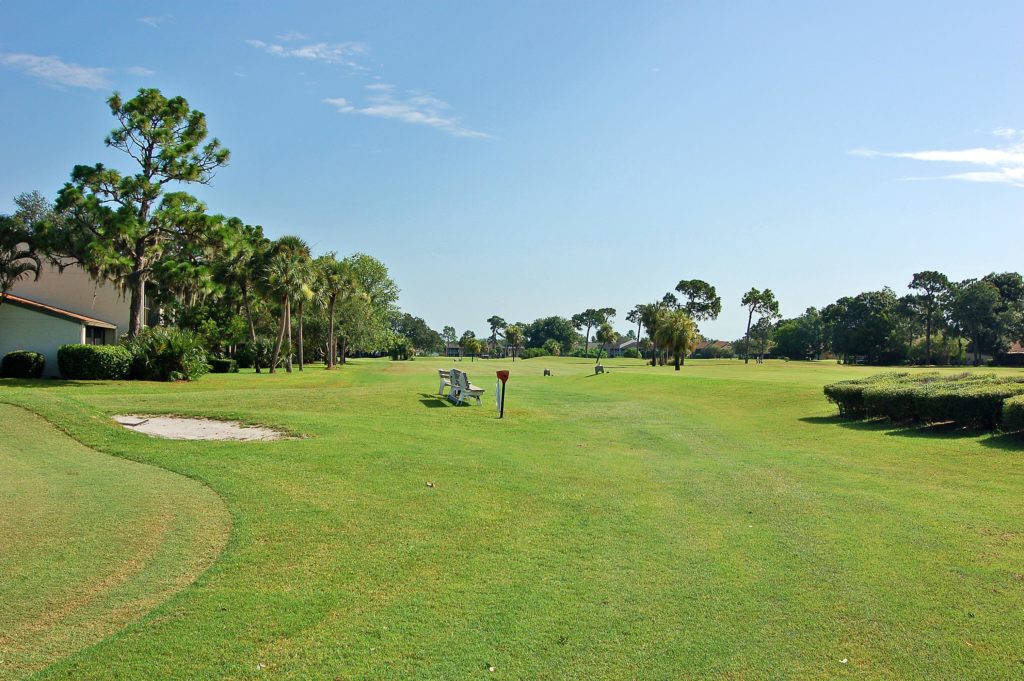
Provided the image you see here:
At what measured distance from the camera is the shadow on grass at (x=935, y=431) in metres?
13.0

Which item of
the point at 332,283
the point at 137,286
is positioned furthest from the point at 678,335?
the point at 137,286

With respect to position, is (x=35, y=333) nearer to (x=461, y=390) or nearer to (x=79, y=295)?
(x=79, y=295)

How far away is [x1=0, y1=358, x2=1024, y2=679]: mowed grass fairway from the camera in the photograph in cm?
461

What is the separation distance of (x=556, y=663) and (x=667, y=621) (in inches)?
43.7

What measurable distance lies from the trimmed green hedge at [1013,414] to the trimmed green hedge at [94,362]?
3174 centimetres

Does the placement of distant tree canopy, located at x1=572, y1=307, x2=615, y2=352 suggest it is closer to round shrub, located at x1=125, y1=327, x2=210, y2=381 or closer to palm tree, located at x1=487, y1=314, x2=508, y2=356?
palm tree, located at x1=487, y1=314, x2=508, y2=356

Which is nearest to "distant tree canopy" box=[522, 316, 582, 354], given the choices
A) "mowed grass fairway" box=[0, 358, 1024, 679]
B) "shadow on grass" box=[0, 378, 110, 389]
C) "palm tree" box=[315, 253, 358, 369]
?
"palm tree" box=[315, 253, 358, 369]

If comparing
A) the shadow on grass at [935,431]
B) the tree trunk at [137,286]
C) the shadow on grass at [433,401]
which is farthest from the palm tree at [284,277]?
the shadow on grass at [935,431]

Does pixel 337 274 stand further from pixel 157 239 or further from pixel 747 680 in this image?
pixel 747 680

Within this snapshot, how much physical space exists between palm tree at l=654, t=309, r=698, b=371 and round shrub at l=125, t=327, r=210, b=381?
43386mm

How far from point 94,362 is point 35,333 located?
7.04 m

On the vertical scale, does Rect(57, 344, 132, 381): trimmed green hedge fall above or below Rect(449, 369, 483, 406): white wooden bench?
above

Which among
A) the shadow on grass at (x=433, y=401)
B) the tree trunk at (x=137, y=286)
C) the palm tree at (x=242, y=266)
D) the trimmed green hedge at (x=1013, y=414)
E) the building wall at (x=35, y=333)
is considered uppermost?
the palm tree at (x=242, y=266)

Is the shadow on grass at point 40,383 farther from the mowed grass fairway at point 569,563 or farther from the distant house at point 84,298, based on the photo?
the mowed grass fairway at point 569,563
